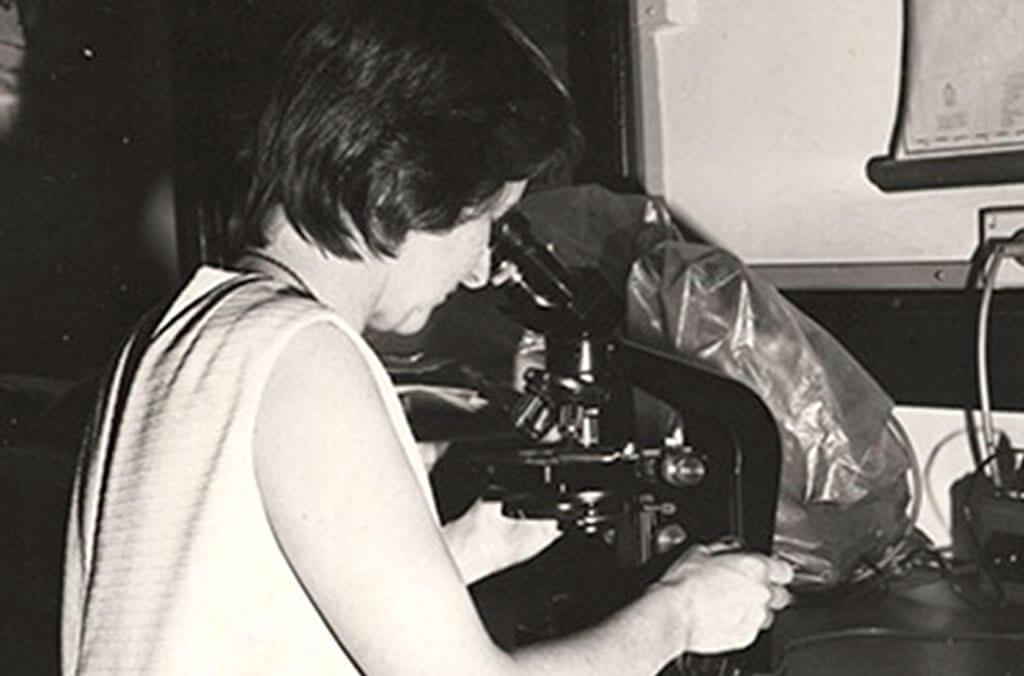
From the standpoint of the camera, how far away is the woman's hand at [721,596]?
1190 mm

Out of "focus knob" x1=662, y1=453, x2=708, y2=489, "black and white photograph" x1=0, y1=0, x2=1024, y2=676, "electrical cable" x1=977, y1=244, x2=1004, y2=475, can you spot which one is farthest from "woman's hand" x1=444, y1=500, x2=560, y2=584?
"electrical cable" x1=977, y1=244, x2=1004, y2=475

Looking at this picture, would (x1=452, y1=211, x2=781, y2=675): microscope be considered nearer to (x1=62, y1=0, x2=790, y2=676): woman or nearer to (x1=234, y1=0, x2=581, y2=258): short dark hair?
(x1=62, y1=0, x2=790, y2=676): woman

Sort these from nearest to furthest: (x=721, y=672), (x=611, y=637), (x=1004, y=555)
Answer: (x=611, y=637) < (x=721, y=672) < (x=1004, y=555)

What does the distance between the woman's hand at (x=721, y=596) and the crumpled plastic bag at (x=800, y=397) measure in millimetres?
397

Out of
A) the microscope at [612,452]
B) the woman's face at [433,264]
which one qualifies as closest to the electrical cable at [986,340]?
the microscope at [612,452]

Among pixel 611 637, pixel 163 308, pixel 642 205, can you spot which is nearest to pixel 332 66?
pixel 163 308

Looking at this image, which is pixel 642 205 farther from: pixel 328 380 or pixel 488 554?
pixel 328 380

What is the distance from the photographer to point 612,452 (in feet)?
4.22

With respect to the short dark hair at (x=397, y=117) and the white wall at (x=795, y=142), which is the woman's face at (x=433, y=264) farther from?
the white wall at (x=795, y=142)

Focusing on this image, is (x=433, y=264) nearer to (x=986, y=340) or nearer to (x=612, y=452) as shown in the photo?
(x=612, y=452)

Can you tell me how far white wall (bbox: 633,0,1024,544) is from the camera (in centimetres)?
189

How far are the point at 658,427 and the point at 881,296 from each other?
1.34ft

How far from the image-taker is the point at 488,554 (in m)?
1.47

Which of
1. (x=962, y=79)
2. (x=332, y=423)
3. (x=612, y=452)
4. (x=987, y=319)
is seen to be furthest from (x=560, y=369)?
(x=962, y=79)
